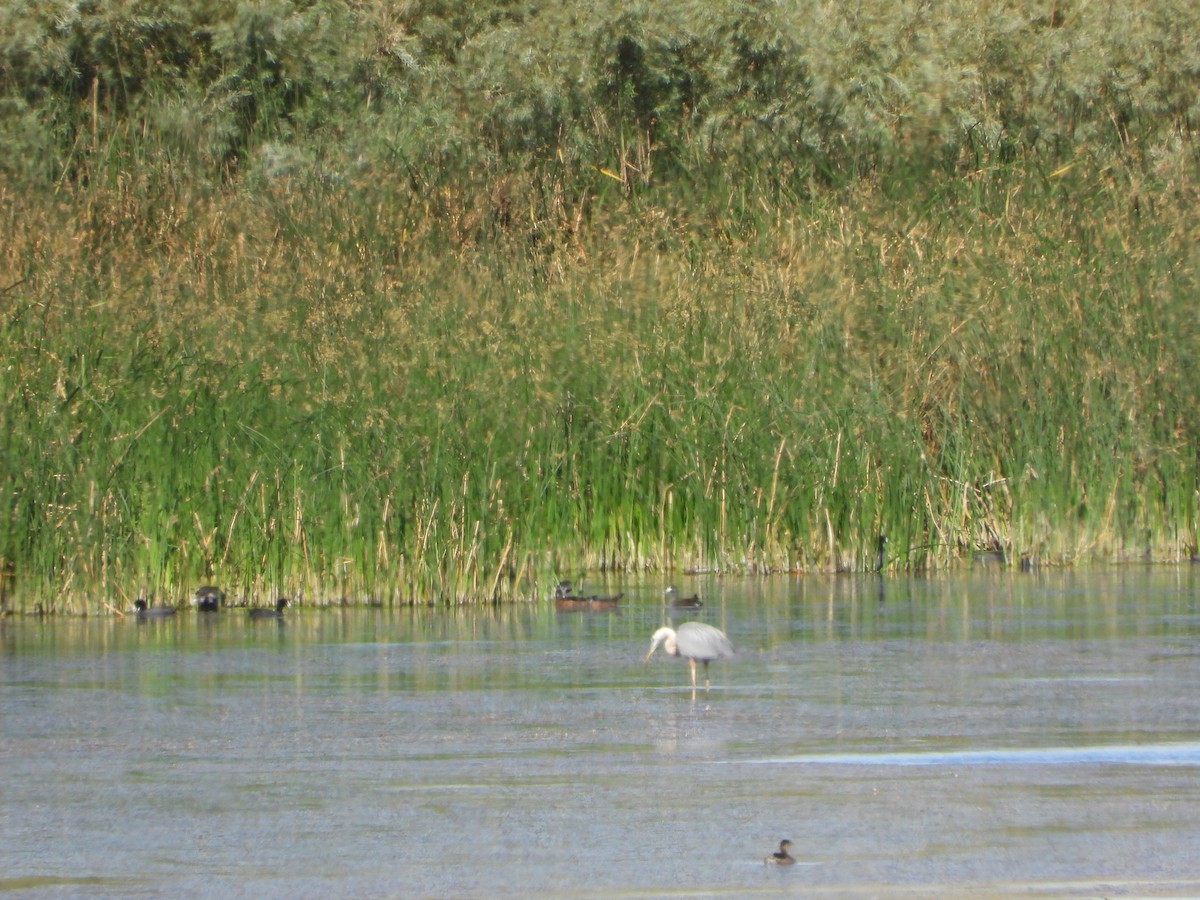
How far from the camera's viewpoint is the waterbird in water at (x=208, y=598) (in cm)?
1011

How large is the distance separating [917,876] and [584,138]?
594 inches

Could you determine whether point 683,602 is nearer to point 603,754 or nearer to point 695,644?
point 695,644

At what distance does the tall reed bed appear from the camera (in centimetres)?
1028

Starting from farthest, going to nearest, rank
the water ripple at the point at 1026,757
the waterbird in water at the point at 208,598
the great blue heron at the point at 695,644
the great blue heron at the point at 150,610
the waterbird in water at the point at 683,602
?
the waterbird in water at the point at 208,598, the great blue heron at the point at 150,610, the waterbird in water at the point at 683,602, the great blue heron at the point at 695,644, the water ripple at the point at 1026,757

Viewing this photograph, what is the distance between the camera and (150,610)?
32.9 ft

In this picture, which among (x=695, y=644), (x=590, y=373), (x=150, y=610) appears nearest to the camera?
A: (x=695, y=644)

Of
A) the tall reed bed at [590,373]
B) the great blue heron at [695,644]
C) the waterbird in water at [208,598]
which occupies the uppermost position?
the tall reed bed at [590,373]

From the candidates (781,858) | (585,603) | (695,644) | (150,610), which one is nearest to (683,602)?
(585,603)

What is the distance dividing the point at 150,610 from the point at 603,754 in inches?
163

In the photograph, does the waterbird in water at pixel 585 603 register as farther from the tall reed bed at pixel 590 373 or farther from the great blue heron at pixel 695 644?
the great blue heron at pixel 695 644

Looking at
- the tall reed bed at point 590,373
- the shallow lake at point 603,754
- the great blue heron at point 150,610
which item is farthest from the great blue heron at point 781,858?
the great blue heron at point 150,610

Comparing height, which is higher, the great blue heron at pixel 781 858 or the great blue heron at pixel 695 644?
the great blue heron at pixel 695 644

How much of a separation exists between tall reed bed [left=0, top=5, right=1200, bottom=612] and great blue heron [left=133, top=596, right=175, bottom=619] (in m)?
0.10

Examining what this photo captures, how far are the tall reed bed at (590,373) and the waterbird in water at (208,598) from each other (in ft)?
0.52
